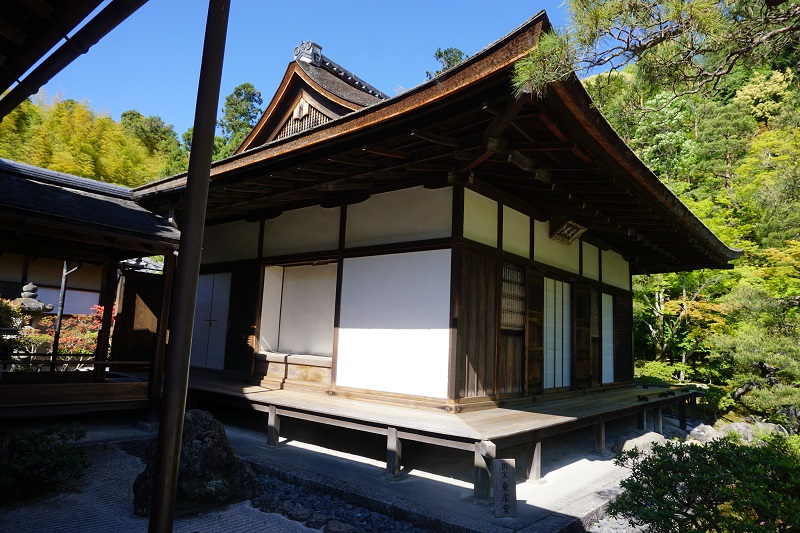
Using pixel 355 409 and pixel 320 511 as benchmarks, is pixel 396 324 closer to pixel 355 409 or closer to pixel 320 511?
pixel 355 409

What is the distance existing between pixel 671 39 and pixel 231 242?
24.9ft

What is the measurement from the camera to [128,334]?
30.8 feet

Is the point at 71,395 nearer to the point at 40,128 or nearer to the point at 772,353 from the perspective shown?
the point at 772,353

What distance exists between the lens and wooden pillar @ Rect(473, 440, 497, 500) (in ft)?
14.0

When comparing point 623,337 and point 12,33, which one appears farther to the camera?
point 623,337

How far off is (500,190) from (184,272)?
541 cm

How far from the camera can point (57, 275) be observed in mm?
14742

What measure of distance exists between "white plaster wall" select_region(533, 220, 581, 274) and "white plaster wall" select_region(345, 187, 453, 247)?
6.85 feet

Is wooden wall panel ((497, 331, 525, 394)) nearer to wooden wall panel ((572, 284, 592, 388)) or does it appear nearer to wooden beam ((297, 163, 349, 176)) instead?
wooden wall panel ((572, 284, 592, 388))

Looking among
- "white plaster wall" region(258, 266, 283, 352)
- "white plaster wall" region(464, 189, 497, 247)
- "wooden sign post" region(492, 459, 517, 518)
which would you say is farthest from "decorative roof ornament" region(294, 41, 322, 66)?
"wooden sign post" region(492, 459, 517, 518)

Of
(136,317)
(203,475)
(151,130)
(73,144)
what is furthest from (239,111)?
(203,475)

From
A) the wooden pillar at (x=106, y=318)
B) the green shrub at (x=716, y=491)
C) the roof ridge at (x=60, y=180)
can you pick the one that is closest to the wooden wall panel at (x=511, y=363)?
the green shrub at (x=716, y=491)

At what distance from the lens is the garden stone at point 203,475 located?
154 inches

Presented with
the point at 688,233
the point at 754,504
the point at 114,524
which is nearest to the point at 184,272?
the point at 114,524
